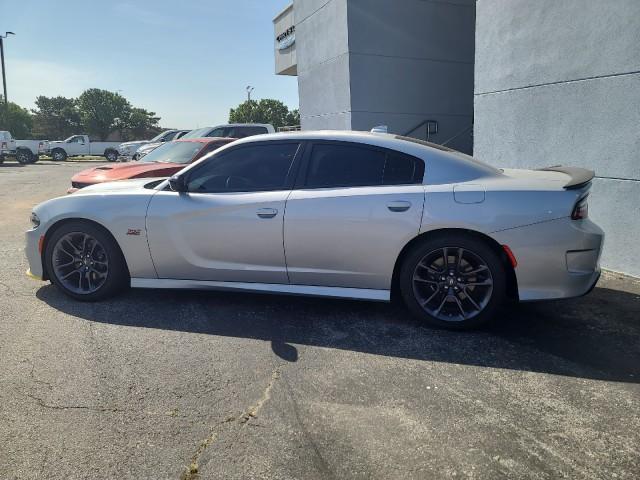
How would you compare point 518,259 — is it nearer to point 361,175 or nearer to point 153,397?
point 361,175

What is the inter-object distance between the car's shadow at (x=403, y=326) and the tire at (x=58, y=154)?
33.1 meters

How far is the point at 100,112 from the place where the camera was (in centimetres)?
6306

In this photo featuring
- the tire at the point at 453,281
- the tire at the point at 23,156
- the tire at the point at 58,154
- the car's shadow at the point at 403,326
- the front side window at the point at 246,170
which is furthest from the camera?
the tire at the point at 58,154

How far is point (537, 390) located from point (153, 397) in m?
2.34

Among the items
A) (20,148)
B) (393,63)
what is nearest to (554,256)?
(393,63)

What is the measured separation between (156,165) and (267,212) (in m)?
4.89

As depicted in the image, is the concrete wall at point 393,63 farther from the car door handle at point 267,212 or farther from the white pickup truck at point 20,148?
the white pickup truck at point 20,148

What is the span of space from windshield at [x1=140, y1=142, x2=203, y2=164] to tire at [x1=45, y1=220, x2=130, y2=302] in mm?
4223

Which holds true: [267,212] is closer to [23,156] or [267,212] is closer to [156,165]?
[156,165]

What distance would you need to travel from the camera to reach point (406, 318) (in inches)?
155

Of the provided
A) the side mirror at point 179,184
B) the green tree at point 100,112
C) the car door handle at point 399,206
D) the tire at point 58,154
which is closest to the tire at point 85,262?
the side mirror at point 179,184

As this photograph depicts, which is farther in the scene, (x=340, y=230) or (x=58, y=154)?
(x=58, y=154)

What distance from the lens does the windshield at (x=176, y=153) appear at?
333 inches

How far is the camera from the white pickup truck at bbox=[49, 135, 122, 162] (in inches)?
1296
